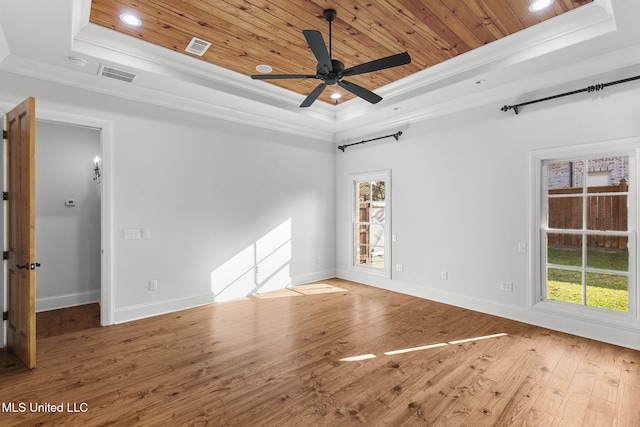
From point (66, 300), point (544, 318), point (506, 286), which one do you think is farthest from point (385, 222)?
point (66, 300)

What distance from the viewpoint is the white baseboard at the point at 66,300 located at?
438 cm

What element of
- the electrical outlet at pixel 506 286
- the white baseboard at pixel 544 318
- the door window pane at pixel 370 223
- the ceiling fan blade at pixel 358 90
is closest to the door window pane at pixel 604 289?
the white baseboard at pixel 544 318

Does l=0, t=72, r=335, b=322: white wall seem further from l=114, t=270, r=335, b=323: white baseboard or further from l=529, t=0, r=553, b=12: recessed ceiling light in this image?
l=529, t=0, r=553, b=12: recessed ceiling light

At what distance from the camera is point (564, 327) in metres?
3.56

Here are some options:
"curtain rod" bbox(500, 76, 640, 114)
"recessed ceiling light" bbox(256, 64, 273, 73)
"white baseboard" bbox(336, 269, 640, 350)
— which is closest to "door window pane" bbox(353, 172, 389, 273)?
"white baseboard" bbox(336, 269, 640, 350)

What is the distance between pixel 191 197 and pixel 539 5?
14.4 feet

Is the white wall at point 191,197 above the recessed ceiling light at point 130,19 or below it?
below

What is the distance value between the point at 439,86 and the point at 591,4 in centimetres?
157

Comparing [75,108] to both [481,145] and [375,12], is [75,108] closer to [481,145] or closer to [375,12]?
[375,12]

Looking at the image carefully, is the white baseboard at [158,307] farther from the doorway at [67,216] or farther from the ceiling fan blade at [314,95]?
the ceiling fan blade at [314,95]

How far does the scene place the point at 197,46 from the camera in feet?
11.0

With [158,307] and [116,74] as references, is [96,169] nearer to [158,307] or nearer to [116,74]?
[116,74]

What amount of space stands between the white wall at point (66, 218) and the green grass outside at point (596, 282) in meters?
6.33

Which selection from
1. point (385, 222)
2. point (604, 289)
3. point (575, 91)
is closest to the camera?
point (575, 91)
